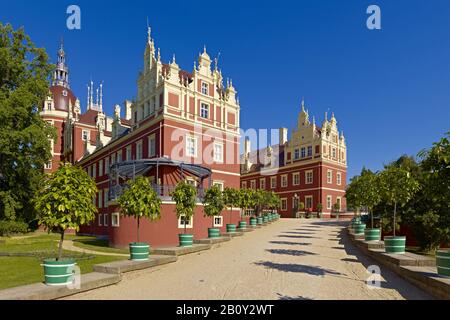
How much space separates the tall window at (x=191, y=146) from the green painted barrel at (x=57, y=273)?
22392 millimetres

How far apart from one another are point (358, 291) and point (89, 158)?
42.9 metres

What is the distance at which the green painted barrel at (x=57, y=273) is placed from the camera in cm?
817

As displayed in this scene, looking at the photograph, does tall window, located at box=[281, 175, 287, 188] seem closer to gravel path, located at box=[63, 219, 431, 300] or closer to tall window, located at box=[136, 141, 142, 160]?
tall window, located at box=[136, 141, 142, 160]

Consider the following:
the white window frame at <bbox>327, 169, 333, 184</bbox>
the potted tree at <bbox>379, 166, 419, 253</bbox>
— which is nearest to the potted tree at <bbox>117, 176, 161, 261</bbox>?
the potted tree at <bbox>379, 166, 419, 253</bbox>

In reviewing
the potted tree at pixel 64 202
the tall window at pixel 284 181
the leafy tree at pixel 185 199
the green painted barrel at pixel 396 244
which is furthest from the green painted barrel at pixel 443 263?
the tall window at pixel 284 181

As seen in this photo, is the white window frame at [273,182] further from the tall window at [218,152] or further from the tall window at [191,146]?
the tall window at [191,146]

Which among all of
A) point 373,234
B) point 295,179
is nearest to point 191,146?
point 373,234

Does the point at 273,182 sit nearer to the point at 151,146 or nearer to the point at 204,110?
the point at 204,110

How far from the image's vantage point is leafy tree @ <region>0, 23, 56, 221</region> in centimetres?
2981

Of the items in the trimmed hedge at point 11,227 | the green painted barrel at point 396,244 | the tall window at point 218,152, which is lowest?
the trimmed hedge at point 11,227

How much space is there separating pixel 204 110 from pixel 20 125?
1656 cm
